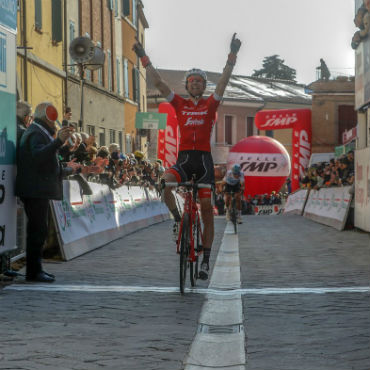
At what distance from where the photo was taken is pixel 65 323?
5.91m

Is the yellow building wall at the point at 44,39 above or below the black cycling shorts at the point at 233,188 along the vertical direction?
above

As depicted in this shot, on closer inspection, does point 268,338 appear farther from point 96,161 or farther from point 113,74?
point 113,74

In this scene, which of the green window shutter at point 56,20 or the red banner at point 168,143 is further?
the red banner at point 168,143

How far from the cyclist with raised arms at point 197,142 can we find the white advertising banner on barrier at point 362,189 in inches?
354

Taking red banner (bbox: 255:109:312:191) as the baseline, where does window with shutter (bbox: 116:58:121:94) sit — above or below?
above

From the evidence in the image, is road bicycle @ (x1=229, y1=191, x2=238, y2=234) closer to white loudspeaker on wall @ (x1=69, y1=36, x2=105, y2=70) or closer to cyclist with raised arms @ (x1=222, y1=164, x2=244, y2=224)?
cyclist with raised arms @ (x1=222, y1=164, x2=244, y2=224)

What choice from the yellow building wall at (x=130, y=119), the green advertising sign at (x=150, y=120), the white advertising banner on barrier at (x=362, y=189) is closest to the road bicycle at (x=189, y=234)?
the white advertising banner on barrier at (x=362, y=189)

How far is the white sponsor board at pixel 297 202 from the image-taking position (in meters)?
30.6

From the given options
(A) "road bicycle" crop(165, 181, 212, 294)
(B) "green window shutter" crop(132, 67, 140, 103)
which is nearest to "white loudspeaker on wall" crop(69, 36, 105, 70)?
(A) "road bicycle" crop(165, 181, 212, 294)

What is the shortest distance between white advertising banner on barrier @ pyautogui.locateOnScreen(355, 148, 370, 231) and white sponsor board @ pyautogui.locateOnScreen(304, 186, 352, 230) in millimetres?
747

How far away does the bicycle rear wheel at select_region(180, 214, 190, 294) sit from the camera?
7434mm

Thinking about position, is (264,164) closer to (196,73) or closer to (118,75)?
(118,75)

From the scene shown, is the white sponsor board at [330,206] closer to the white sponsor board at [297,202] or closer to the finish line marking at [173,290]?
the white sponsor board at [297,202]

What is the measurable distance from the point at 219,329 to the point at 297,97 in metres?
70.7
